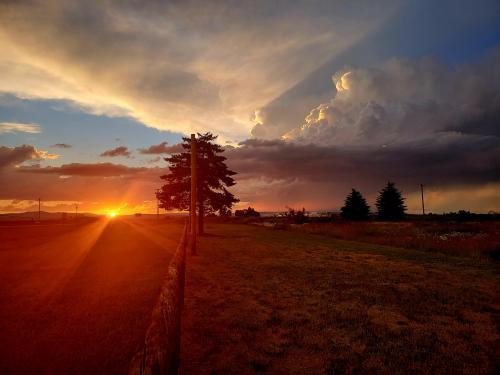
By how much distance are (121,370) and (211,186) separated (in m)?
29.3

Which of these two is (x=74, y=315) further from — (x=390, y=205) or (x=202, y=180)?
(x=390, y=205)

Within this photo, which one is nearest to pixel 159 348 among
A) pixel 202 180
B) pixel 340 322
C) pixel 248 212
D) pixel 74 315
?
pixel 340 322

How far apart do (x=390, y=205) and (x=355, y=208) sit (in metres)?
7.69

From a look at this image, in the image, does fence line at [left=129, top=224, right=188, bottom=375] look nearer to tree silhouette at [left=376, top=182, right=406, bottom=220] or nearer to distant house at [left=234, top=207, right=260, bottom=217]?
tree silhouette at [left=376, top=182, right=406, bottom=220]

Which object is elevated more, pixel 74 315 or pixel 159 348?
pixel 159 348

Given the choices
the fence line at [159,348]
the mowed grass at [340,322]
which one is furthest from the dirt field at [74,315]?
the mowed grass at [340,322]

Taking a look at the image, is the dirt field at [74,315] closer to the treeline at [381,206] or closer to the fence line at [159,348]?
the fence line at [159,348]

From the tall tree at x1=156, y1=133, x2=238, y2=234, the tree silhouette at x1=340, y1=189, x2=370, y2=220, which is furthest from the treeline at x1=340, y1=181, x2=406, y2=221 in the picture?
the tall tree at x1=156, y1=133, x2=238, y2=234

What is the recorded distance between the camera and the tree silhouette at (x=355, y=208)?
62719 millimetres

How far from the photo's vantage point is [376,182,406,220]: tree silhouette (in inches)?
2552

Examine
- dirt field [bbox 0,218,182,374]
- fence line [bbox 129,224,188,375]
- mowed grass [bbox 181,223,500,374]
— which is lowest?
mowed grass [bbox 181,223,500,374]

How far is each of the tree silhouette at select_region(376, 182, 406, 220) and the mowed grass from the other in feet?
185

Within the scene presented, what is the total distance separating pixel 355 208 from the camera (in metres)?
63.0

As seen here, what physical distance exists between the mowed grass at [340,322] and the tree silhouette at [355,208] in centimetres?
5217
